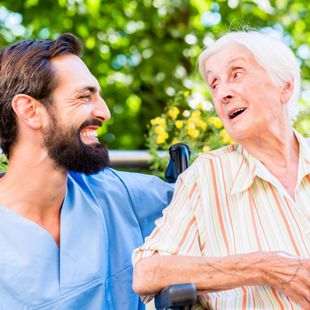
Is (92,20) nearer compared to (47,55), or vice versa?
(47,55)

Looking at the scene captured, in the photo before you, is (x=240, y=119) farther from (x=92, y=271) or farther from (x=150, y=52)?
(x=150, y=52)

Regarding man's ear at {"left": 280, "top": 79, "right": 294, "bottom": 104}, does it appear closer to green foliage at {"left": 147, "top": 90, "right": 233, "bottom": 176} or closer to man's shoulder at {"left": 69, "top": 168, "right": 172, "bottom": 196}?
man's shoulder at {"left": 69, "top": 168, "right": 172, "bottom": 196}

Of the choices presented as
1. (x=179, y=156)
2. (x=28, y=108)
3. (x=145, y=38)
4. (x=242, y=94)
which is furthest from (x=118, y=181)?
(x=145, y=38)

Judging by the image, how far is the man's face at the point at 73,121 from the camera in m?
2.34

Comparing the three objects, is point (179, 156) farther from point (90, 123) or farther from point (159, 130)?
point (159, 130)

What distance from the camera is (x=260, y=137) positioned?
7.74 ft

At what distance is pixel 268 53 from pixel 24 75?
2.78 ft

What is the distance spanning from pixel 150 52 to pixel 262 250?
4.54m

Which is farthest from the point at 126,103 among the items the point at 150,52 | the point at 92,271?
the point at 92,271

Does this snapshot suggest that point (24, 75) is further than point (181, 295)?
Yes

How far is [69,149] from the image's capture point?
2340 mm

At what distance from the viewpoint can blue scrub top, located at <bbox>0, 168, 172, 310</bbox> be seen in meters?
2.21

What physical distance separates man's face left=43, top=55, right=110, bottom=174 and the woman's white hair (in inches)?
17.3

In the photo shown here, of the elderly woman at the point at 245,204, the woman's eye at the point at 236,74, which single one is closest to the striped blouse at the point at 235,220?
the elderly woman at the point at 245,204
